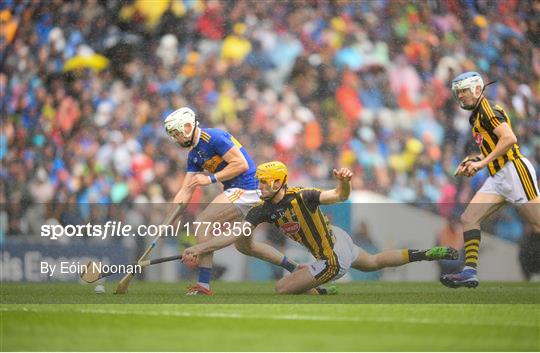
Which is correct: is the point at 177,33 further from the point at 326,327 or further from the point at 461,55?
the point at 326,327

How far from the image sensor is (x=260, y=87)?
14734 millimetres

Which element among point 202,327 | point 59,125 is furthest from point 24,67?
point 202,327

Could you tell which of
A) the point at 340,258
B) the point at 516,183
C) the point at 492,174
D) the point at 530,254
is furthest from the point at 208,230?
the point at 530,254

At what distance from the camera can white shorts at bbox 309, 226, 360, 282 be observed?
819 cm

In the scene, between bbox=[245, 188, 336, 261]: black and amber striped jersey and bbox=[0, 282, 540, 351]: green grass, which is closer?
bbox=[0, 282, 540, 351]: green grass

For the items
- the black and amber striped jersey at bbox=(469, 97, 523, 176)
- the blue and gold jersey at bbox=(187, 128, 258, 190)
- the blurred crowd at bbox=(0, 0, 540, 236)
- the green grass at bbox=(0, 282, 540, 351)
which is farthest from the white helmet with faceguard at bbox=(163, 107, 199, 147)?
the blurred crowd at bbox=(0, 0, 540, 236)

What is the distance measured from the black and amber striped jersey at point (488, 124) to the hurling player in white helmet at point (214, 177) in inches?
69.6

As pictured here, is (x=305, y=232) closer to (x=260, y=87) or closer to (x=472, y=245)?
(x=472, y=245)

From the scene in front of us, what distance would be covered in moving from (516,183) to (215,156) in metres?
2.32

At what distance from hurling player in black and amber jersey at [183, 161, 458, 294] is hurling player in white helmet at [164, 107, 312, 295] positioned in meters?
0.24

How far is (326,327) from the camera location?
5887 mm

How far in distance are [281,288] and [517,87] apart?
22.4 feet

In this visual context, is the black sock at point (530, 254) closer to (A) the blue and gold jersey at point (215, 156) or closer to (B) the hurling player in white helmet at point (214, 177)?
(B) the hurling player in white helmet at point (214, 177)

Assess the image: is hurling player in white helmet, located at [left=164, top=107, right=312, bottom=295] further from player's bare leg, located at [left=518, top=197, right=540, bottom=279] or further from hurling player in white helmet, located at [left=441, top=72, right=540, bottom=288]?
player's bare leg, located at [left=518, top=197, right=540, bottom=279]
